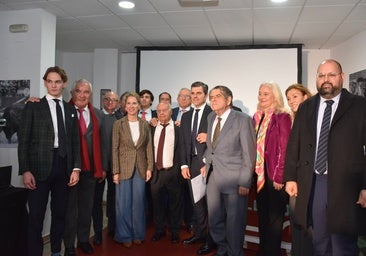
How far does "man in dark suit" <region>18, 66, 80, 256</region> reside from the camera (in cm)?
253

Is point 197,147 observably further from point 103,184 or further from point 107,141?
point 103,184

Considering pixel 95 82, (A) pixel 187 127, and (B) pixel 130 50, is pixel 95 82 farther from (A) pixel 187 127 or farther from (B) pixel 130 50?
(A) pixel 187 127

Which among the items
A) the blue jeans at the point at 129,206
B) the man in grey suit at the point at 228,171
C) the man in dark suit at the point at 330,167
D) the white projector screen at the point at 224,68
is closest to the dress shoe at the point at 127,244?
the blue jeans at the point at 129,206

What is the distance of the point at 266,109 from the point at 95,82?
4.31 metres

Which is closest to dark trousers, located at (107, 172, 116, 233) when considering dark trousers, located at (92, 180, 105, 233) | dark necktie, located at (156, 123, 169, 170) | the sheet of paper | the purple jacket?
dark trousers, located at (92, 180, 105, 233)

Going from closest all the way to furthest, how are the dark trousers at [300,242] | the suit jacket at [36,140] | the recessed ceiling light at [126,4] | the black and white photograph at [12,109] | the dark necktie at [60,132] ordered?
the dark trousers at [300,242]
the suit jacket at [36,140]
the dark necktie at [60,132]
the recessed ceiling light at [126,4]
the black and white photograph at [12,109]

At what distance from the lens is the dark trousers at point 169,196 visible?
3406 millimetres

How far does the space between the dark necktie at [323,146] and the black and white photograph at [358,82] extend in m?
3.08

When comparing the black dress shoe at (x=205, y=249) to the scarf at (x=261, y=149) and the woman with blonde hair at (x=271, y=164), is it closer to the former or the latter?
the woman with blonde hair at (x=271, y=164)

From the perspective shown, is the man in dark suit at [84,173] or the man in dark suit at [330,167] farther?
the man in dark suit at [84,173]

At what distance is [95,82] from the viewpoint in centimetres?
626

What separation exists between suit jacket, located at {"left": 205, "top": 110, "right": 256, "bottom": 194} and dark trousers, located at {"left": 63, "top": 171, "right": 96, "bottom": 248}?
1227mm

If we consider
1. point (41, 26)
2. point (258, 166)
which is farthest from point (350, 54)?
point (41, 26)

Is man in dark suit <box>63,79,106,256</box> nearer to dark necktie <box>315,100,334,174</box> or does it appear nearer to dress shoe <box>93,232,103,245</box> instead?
dress shoe <box>93,232,103,245</box>
